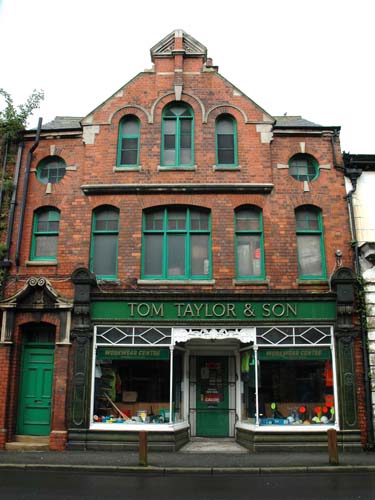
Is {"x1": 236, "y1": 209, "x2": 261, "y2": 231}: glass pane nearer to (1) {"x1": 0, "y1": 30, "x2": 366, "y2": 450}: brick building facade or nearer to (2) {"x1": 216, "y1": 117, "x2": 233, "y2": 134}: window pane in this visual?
(1) {"x1": 0, "y1": 30, "x2": 366, "y2": 450}: brick building facade

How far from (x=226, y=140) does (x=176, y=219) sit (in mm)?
3048

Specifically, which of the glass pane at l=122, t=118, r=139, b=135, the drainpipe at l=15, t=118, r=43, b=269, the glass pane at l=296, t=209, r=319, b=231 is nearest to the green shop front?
the glass pane at l=296, t=209, r=319, b=231

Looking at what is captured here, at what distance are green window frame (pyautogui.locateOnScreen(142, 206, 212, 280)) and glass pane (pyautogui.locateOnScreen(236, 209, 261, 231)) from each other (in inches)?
36.3

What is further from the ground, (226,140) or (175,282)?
(226,140)

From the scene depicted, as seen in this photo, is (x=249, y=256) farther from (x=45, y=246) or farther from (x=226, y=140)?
(x=45, y=246)


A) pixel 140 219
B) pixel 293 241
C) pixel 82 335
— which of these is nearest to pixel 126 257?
pixel 140 219

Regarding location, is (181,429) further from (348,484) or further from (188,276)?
(348,484)

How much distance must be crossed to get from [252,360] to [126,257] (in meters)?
4.75

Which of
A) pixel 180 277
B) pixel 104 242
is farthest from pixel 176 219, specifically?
pixel 104 242

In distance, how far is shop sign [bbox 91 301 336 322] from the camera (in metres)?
14.1

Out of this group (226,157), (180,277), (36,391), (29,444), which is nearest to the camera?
(29,444)

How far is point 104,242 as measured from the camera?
15.2 metres

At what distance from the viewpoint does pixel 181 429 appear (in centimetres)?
1402

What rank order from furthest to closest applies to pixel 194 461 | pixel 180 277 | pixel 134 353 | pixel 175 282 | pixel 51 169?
1. pixel 51 169
2. pixel 180 277
3. pixel 175 282
4. pixel 134 353
5. pixel 194 461
